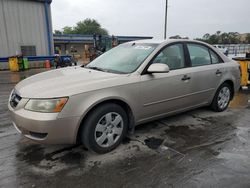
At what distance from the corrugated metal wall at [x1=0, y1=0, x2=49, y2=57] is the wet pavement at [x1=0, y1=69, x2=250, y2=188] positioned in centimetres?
1492

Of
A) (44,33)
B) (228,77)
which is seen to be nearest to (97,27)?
(44,33)

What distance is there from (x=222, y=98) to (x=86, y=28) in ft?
243

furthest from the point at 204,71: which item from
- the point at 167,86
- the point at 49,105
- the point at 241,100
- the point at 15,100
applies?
the point at 15,100

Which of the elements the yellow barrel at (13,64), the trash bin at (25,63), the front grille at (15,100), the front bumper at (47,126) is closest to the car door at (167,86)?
the front bumper at (47,126)

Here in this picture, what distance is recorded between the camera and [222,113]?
16.3 ft

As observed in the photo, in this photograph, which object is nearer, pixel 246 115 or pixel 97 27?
pixel 246 115

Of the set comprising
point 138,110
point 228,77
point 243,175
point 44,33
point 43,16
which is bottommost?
point 243,175

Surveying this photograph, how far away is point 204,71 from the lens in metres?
4.34

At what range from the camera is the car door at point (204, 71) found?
4230 mm

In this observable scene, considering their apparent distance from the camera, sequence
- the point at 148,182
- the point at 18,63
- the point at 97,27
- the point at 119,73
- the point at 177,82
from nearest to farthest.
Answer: the point at 148,182 < the point at 119,73 < the point at 177,82 < the point at 18,63 < the point at 97,27

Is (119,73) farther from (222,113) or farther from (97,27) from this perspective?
(97,27)

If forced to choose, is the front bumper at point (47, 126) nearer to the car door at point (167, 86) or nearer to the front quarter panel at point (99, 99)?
the front quarter panel at point (99, 99)

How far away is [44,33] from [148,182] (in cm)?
1817

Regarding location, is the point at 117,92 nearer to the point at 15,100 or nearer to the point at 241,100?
the point at 15,100
